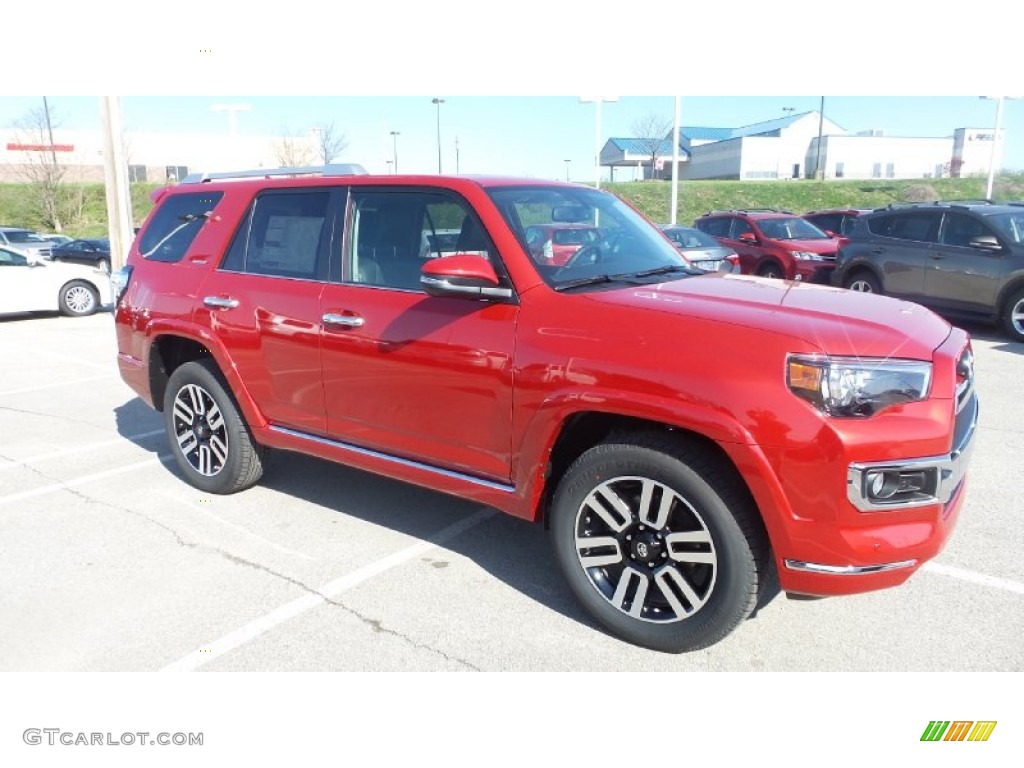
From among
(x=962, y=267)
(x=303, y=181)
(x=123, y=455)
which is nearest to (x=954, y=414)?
(x=303, y=181)

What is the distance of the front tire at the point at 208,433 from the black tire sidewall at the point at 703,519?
2291 millimetres

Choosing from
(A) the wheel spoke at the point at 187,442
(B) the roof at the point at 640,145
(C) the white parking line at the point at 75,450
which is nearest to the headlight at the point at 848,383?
(A) the wheel spoke at the point at 187,442

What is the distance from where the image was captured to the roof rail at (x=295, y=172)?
448 centimetres

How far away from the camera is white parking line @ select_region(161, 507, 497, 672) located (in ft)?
10.3

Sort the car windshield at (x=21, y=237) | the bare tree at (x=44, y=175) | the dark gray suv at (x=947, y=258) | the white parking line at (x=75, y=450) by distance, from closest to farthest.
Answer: the white parking line at (x=75, y=450)
the dark gray suv at (x=947, y=258)
the car windshield at (x=21, y=237)
the bare tree at (x=44, y=175)

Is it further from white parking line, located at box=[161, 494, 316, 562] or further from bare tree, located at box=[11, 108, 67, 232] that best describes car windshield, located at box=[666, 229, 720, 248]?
bare tree, located at box=[11, 108, 67, 232]

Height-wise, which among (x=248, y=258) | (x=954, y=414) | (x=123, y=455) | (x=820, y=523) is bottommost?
(x=123, y=455)

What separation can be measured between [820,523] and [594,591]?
3.22 ft

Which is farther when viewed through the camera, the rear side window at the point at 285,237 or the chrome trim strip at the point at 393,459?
the rear side window at the point at 285,237

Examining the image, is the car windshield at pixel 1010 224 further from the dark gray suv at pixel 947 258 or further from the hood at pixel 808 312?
the hood at pixel 808 312

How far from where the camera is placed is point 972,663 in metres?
3.00

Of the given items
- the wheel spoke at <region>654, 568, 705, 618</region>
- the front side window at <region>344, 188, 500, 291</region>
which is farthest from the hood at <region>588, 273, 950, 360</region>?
the wheel spoke at <region>654, 568, 705, 618</region>

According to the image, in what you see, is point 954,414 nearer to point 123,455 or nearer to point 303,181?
point 303,181

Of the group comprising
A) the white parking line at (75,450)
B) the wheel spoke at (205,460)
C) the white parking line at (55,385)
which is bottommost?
the white parking line at (55,385)
